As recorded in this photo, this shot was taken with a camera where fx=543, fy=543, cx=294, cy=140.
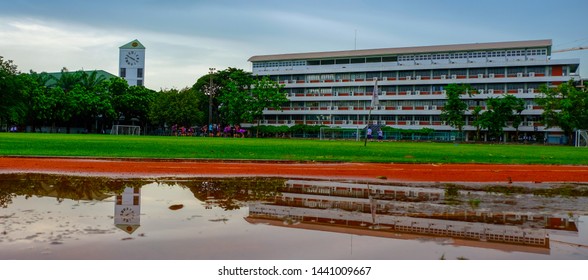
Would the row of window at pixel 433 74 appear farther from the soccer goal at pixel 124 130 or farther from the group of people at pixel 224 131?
the soccer goal at pixel 124 130

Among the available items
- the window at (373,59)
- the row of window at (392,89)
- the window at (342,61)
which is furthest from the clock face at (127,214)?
the window at (342,61)

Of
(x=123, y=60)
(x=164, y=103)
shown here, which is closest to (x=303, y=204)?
(x=164, y=103)

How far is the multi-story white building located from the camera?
74000 mm

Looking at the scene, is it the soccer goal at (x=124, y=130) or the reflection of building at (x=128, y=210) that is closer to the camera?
the reflection of building at (x=128, y=210)

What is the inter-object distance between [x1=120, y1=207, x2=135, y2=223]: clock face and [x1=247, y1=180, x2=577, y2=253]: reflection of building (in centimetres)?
123

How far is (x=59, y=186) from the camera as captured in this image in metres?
8.55

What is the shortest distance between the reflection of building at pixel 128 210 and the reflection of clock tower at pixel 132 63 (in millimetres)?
114786

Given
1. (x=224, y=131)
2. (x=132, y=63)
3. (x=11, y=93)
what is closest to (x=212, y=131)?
(x=224, y=131)

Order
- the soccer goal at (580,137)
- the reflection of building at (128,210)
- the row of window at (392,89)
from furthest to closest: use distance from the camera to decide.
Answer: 1. the row of window at (392,89)
2. the soccer goal at (580,137)
3. the reflection of building at (128,210)

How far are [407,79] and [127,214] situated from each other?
258 ft

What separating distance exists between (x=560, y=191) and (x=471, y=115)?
7041 centimetres

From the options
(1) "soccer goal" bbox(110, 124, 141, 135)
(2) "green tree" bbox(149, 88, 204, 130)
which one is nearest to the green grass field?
(2) "green tree" bbox(149, 88, 204, 130)

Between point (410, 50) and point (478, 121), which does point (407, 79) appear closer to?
point (410, 50)

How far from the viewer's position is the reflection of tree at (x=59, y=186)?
288 inches
